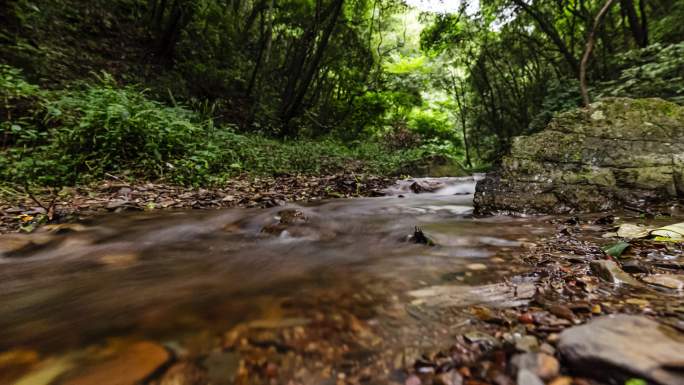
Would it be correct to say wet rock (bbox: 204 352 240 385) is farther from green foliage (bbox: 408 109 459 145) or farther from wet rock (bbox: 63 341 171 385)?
green foliage (bbox: 408 109 459 145)

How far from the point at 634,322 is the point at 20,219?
4.48 metres

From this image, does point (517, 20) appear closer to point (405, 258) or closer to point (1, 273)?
point (405, 258)

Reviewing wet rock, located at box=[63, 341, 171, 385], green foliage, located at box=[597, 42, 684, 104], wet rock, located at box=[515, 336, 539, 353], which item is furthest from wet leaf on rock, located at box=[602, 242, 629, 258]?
green foliage, located at box=[597, 42, 684, 104]

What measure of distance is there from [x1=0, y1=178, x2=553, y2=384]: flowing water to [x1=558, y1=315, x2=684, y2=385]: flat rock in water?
15.9 inches

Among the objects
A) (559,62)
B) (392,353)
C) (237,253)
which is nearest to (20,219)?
(237,253)

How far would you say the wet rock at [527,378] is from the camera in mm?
890

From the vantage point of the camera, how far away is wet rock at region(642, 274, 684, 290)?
55.0 inches

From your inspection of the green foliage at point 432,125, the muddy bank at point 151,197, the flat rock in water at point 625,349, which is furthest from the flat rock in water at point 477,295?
the green foliage at point 432,125

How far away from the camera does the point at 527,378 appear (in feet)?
2.97

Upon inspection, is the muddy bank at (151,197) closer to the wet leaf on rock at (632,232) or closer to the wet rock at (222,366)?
the wet rock at (222,366)

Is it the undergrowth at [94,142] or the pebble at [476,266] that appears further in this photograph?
the undergrowth at [94,142]

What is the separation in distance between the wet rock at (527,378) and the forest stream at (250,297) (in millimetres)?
183

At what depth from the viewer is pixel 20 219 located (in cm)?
316

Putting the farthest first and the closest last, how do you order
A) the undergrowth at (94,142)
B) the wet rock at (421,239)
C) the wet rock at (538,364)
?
the undergrowth at (94,142) → the wet rock at (421,239) → the wet rock at (538,364)
